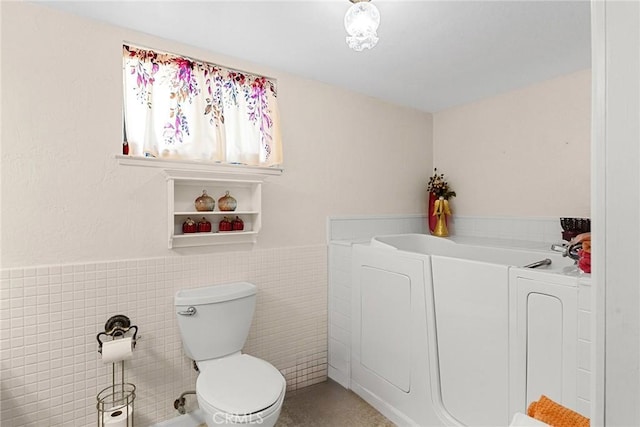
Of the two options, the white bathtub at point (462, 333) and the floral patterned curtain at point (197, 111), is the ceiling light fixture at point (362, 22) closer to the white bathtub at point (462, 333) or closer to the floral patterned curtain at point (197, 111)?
the floral patterned curtain at point (197, 111)

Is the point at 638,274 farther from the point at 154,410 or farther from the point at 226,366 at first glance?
the point at 154,410

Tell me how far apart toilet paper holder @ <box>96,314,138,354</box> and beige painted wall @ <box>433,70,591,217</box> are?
270 centimetres

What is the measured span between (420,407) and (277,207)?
1.45m

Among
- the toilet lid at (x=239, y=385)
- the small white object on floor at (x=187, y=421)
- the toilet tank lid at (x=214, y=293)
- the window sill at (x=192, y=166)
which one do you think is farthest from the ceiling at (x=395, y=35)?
the small white object on floor at (x=187, y=421)

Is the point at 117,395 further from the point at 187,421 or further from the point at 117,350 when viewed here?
the point at 187,421

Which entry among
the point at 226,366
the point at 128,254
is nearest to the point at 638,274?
the point at 226,366

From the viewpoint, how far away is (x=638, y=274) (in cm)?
38

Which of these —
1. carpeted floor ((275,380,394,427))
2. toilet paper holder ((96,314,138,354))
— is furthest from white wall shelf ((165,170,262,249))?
carpeted floor ((275,380,394,427))

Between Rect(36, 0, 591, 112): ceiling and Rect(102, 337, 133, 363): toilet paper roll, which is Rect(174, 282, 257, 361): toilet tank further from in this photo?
Rect(36, 0, 591, 112): ceiling

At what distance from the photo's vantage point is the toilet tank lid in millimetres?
1777

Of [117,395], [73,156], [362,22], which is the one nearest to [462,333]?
[362,22]

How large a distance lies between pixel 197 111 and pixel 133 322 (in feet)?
4.05

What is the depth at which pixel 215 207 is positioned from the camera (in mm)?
2088

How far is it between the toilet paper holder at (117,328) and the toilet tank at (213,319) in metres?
0.24
